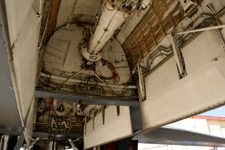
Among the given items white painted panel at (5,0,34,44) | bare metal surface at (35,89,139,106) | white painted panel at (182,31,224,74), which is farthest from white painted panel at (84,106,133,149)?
white painted panel at (5,0,34,44)

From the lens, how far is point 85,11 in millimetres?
5762

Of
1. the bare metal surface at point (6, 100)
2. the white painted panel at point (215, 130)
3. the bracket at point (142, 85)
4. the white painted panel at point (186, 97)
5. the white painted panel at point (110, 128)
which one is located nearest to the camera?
the bare metal surface at point (6, 100)

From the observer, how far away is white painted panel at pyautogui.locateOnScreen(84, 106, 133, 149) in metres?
5.74

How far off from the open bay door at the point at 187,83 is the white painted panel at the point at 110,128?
773 millimetres

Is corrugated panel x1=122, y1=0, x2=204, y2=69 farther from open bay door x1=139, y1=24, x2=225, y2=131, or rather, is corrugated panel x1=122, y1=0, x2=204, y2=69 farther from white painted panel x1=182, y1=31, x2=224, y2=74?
Answer: white painted panel x1=182, y1=31, x2=224, y2=74

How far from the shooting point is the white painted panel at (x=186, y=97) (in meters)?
3.20

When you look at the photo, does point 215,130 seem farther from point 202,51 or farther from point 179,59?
point 202,51

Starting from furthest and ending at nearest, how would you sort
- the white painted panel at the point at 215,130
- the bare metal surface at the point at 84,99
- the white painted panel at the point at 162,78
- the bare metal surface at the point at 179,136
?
the white painted panel at the point at 215,130, the bare metal surface at the point at 179,136, the bare metal surface at the point at 84,99, the white painted panel at the point at 162,78

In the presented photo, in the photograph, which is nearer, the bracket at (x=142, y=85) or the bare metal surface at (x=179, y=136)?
the bracket at (x=142, y=85)

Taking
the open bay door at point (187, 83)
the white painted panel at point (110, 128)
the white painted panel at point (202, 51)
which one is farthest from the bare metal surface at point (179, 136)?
the white painted panel at point (202, 51)

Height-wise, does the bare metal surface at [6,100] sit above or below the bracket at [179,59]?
below

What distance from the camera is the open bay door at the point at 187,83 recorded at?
3217mm

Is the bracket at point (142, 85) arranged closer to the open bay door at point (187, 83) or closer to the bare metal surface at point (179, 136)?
the open bay door at point (187, 83)

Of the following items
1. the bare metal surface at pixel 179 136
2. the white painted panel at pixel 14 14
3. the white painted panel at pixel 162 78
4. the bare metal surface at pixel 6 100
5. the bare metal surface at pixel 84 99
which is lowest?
the bare metal surface at pixel 179 136
